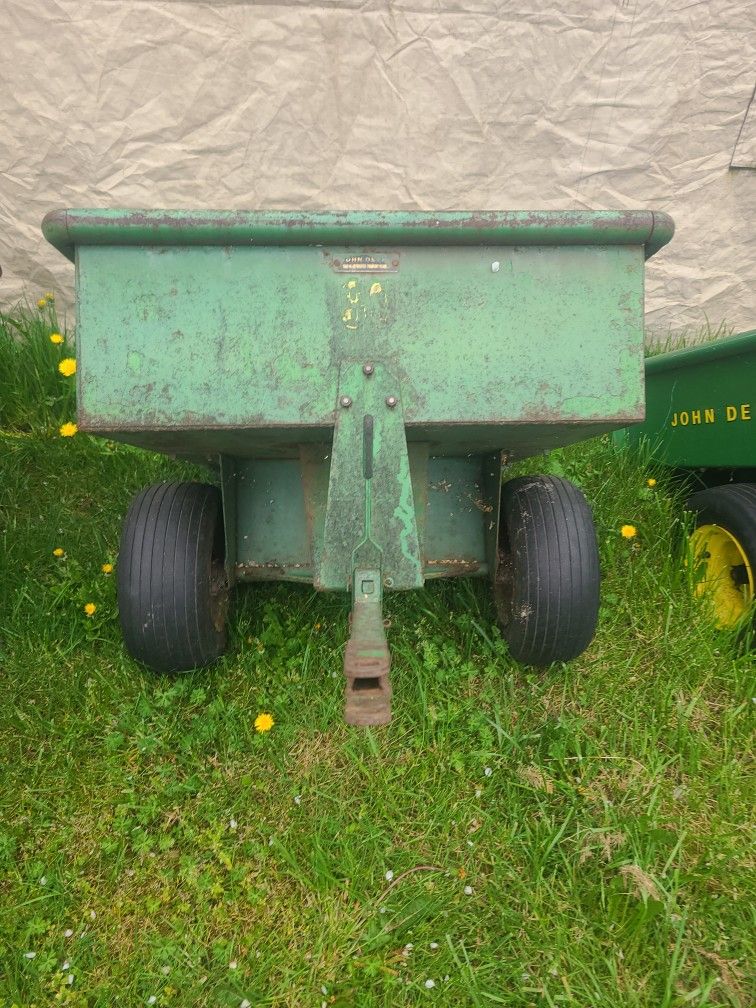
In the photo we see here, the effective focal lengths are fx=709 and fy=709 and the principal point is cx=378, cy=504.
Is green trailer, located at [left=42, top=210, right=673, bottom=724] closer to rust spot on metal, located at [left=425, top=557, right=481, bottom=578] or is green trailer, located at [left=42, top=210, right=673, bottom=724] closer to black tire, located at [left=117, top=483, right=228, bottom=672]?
black tire, located at [left=117, top=483, right=228, bottom=672]

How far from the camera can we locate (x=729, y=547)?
7.65ft

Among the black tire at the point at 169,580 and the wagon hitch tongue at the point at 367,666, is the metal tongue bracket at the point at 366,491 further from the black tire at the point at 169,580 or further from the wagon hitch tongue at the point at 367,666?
the black tire at the point at 169,580

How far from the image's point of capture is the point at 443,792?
1771 mm

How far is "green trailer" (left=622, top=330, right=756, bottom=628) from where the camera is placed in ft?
7.00

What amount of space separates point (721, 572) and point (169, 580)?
175 cm

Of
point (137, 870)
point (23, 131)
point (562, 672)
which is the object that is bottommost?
point (137, 870)

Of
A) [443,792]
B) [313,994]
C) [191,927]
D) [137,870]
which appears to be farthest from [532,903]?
[137,870]

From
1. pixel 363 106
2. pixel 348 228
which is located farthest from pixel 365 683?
pixel 363 106

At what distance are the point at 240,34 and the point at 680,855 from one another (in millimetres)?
3440

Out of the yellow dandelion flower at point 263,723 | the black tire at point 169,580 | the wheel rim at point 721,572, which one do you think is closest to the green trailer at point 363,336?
the black tire at point 169,580

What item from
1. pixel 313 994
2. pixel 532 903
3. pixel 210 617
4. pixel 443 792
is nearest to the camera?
pixel 313 994

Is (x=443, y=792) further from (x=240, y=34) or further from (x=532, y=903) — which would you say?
(x=240, y=34)

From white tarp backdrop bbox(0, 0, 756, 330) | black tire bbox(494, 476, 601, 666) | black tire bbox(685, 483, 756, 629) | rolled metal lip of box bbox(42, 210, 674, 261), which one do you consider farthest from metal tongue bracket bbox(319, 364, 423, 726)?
white tarp backdrop bbox(0, 0, 756, 330)

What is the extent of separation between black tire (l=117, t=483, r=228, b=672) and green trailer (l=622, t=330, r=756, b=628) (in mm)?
1563
